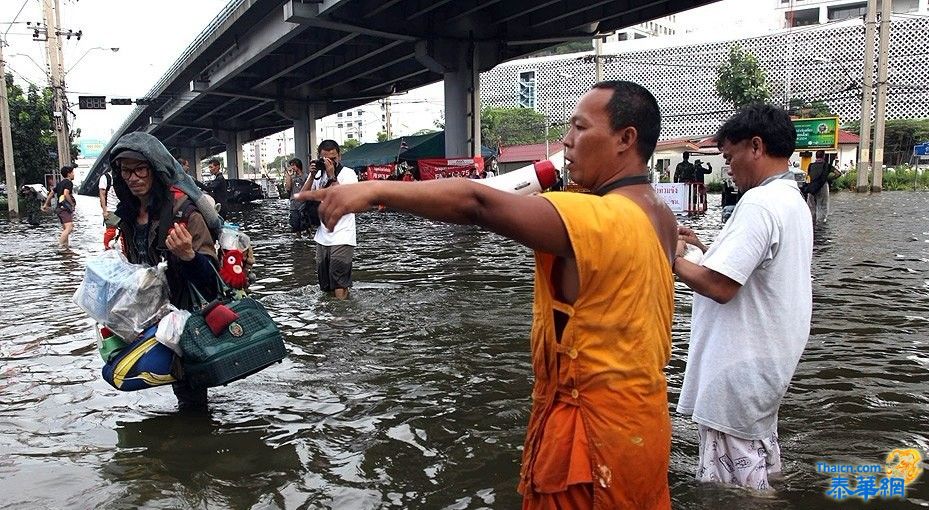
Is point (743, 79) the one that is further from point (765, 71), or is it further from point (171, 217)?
point (171, 217)

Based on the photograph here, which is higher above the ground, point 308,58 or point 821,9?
point 821,9

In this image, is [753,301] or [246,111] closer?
[753,301]

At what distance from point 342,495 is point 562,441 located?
1.99 m

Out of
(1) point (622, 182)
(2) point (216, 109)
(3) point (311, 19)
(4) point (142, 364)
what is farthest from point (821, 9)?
(1) point (622, 182)

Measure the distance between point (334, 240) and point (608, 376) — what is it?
20.9ft

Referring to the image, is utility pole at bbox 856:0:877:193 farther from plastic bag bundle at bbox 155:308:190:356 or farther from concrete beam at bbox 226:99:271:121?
concrete beam at bbox 226:99:271:121

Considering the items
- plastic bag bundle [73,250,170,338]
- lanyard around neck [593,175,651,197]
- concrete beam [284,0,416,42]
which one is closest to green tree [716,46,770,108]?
concrete beam [284,0,416,42]

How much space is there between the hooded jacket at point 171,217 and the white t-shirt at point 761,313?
8.82 ft

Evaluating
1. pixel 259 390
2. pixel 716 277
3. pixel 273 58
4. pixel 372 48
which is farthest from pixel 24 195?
pixel 716 277

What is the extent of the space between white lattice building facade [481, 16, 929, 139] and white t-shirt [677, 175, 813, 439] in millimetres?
58911

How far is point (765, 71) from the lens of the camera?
6819 cm

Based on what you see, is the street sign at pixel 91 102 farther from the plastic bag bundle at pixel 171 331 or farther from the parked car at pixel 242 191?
the plastic bag bundle at pixel 171 331

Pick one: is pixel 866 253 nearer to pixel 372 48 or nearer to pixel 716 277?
pixel 716 277

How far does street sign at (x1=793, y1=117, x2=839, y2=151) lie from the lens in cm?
2708
